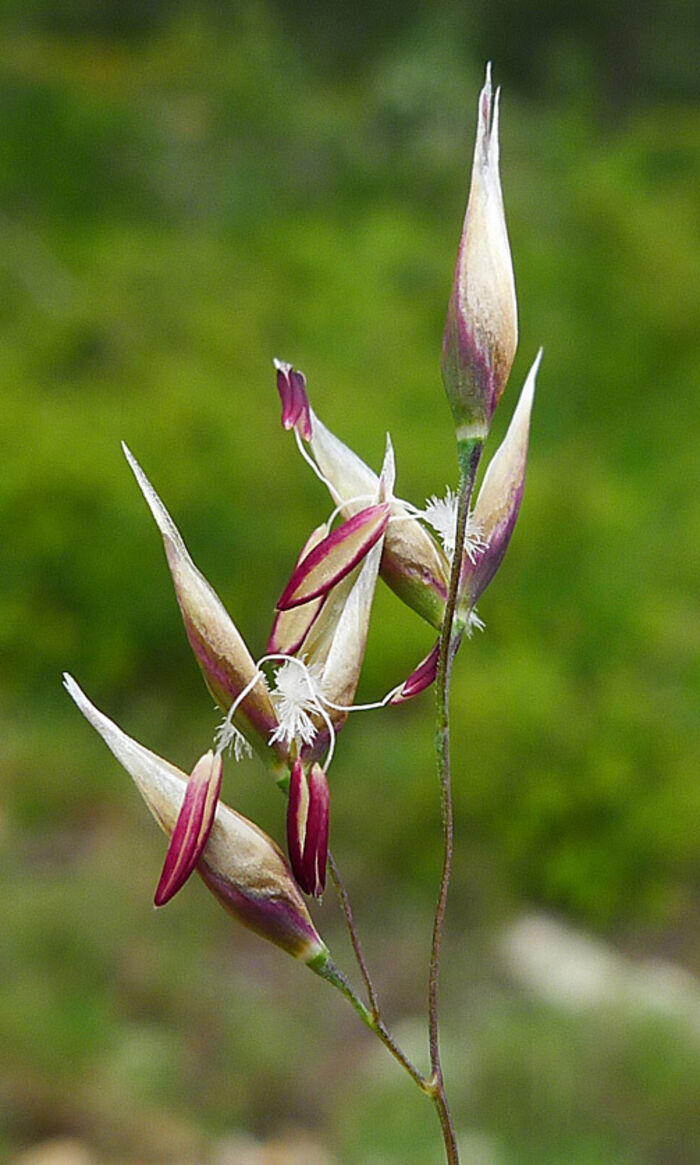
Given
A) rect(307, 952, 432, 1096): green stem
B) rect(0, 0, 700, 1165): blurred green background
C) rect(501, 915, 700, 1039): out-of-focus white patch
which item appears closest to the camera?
rect(307, 952, 432, 1096): green stem

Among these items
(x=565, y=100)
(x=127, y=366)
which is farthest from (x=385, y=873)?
(x=565, y=100)

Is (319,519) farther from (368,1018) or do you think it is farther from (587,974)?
(368,1018)

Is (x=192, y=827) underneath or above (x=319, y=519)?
underneath

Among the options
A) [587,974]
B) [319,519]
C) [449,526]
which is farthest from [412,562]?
[319,519]

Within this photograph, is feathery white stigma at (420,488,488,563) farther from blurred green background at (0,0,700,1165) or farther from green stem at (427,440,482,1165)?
blurred green background at (0,0,700,1165)

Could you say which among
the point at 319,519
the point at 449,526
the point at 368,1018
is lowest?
the point at 368,1018

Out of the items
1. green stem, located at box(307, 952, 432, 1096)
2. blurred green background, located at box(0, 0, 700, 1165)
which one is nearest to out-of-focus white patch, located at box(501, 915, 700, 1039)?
blurred green background, located at box(0, 0, 700, 1165)

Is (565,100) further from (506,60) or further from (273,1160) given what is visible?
(273,1160)
